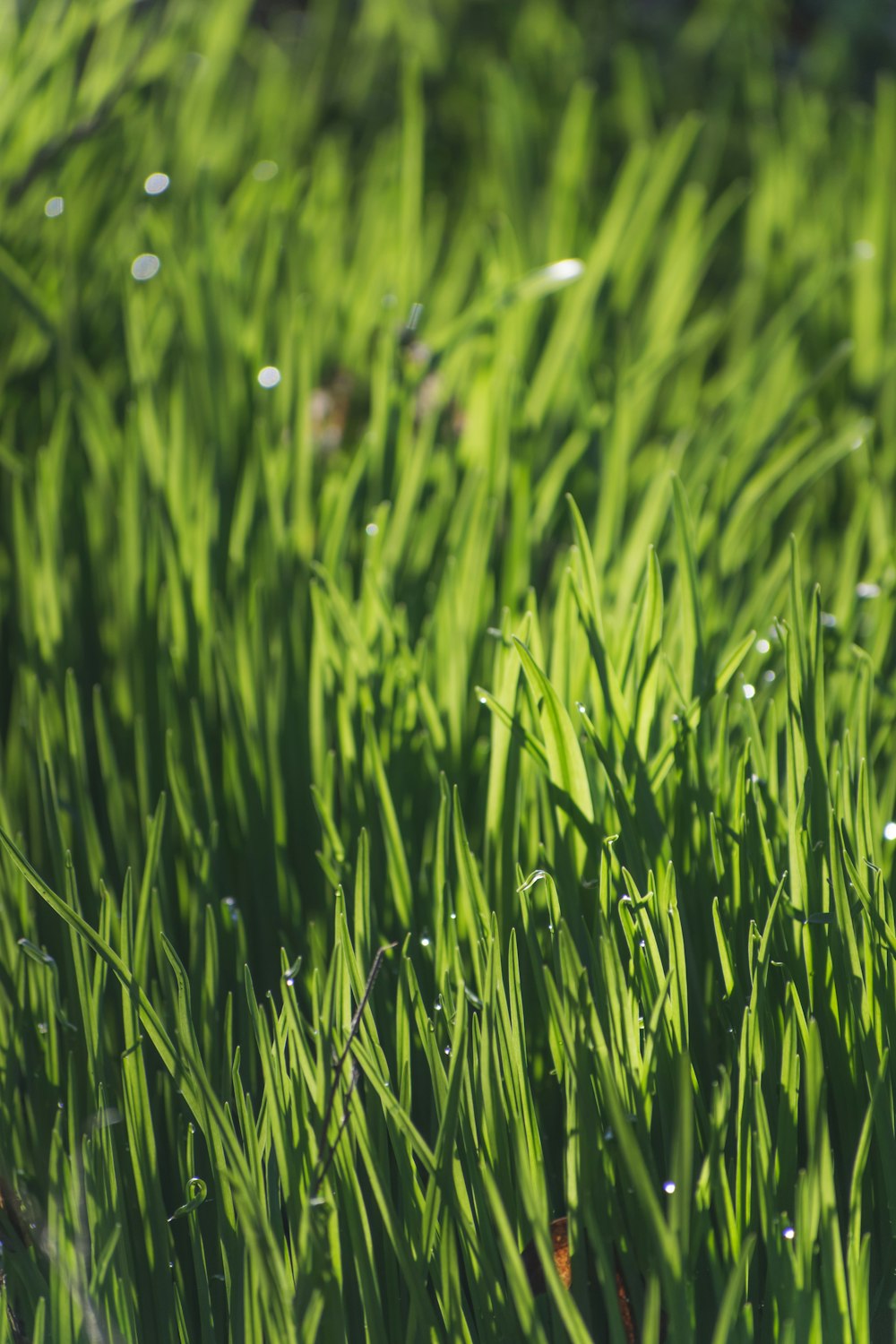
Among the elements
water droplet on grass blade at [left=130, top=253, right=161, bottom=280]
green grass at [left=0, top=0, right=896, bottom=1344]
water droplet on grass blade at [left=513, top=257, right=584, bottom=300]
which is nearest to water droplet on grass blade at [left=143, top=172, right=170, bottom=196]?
green grass at [left=0, top=0, right=896, bottom=1344]

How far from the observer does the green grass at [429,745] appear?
1.95 ft

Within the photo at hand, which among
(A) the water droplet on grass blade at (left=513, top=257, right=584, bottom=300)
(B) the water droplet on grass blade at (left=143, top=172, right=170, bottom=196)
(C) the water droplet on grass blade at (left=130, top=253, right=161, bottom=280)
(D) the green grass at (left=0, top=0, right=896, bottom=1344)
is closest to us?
(D) the green grass at (left=0, top=0, right=896, bottom=1344)

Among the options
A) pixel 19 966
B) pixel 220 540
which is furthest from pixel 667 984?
pixel 220 540

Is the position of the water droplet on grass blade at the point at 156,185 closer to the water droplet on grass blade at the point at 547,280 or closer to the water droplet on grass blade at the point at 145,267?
the water droplet on grass blade at the point at 145,267

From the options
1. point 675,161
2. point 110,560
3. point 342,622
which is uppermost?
point 675,161

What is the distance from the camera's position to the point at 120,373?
4.29 ft

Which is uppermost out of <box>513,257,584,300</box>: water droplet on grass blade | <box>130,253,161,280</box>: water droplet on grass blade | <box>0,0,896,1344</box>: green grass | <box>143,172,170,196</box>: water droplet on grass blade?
<box>143,172,170,196</box>: water droplet on grass blade

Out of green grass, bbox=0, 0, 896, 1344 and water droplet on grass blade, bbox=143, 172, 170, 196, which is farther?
water droplet on grass blade, bbox=143, 172, 170, 196

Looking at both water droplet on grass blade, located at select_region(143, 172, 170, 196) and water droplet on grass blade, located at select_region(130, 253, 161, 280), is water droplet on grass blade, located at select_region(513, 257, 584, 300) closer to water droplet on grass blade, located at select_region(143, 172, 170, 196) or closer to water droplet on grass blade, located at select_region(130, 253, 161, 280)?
water droplet on grass blade, located at select_region(130, 253, 161, 280)

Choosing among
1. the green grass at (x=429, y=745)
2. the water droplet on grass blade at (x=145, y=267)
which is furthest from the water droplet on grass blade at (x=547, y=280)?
the water droplet on grass blade at (x=145, y=267)

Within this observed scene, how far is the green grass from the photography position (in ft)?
1.95

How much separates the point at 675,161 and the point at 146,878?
120cm

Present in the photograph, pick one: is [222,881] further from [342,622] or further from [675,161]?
[675,161]

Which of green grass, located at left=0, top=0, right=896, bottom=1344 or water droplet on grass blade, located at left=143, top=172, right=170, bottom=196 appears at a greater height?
water droplet on grass blade, located at left=143, top=172, right=170, bottom=196
